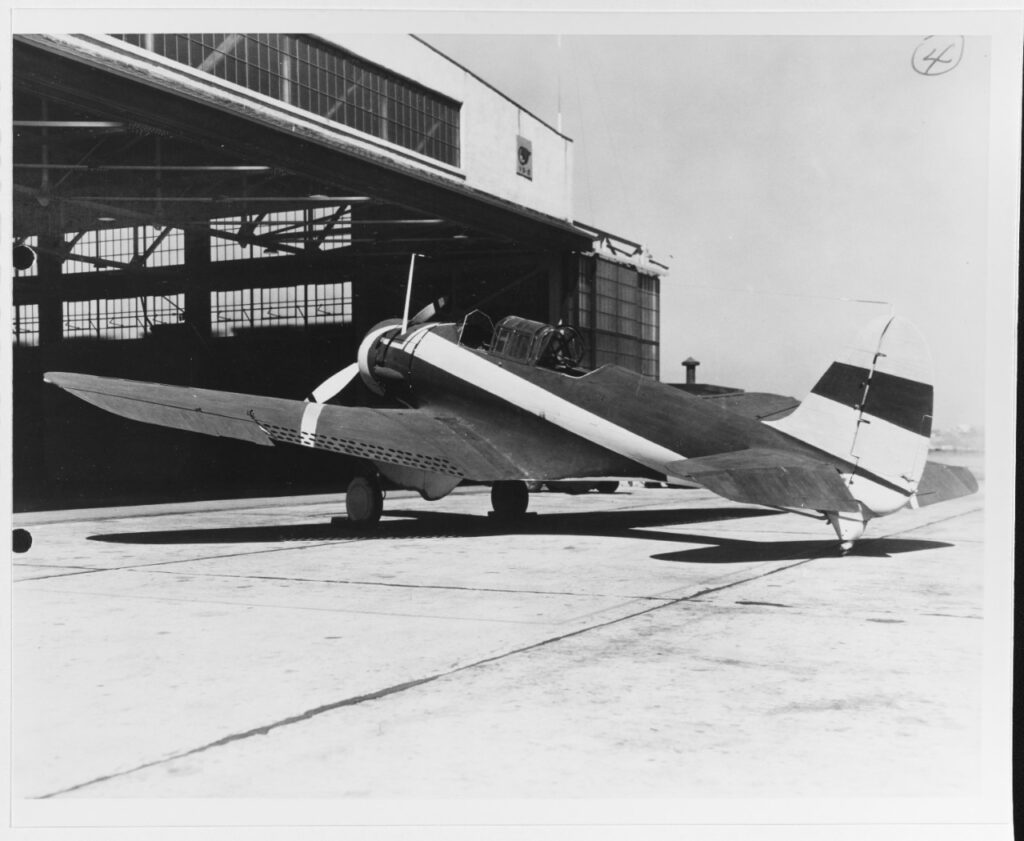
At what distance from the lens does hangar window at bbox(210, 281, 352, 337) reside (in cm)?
2619

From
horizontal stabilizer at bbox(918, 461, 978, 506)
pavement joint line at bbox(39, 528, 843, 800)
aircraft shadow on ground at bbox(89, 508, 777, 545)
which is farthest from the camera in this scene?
aircraft shadow on ground at bbox(89, 508, 777, 545)

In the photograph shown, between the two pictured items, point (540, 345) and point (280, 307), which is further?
point (280, 307)

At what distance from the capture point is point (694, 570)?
8.23m

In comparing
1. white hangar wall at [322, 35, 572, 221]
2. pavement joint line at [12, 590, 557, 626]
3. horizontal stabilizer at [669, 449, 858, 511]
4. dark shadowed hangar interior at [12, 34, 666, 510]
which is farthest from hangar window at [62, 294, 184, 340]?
horizontal stabilizer at [669, 449, 858, 511]

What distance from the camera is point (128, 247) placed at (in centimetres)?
2178

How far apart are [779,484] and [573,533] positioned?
12.1 ft

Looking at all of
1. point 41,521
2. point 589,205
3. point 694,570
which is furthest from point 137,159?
point 694,570

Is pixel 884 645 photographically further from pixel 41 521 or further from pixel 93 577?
pixel 41 521

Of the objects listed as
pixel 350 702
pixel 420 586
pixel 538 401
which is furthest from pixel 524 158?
pixel 350 702

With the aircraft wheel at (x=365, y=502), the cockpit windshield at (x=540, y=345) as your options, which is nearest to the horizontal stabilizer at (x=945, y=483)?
the cockpit windshield at (x=540, y=345)

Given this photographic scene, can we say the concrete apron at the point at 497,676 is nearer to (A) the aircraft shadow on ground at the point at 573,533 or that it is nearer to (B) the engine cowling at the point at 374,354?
(A) the aircraft shadow on ground at the point at 573,533

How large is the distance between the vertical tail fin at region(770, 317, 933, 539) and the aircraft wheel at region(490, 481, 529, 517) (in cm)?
550

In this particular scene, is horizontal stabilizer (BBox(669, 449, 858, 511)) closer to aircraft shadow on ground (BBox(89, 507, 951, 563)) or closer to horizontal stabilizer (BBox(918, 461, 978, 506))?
aircraft shadow on ground (BBox(89, 507, 951, 563))

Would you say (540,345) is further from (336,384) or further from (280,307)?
(280,307)
